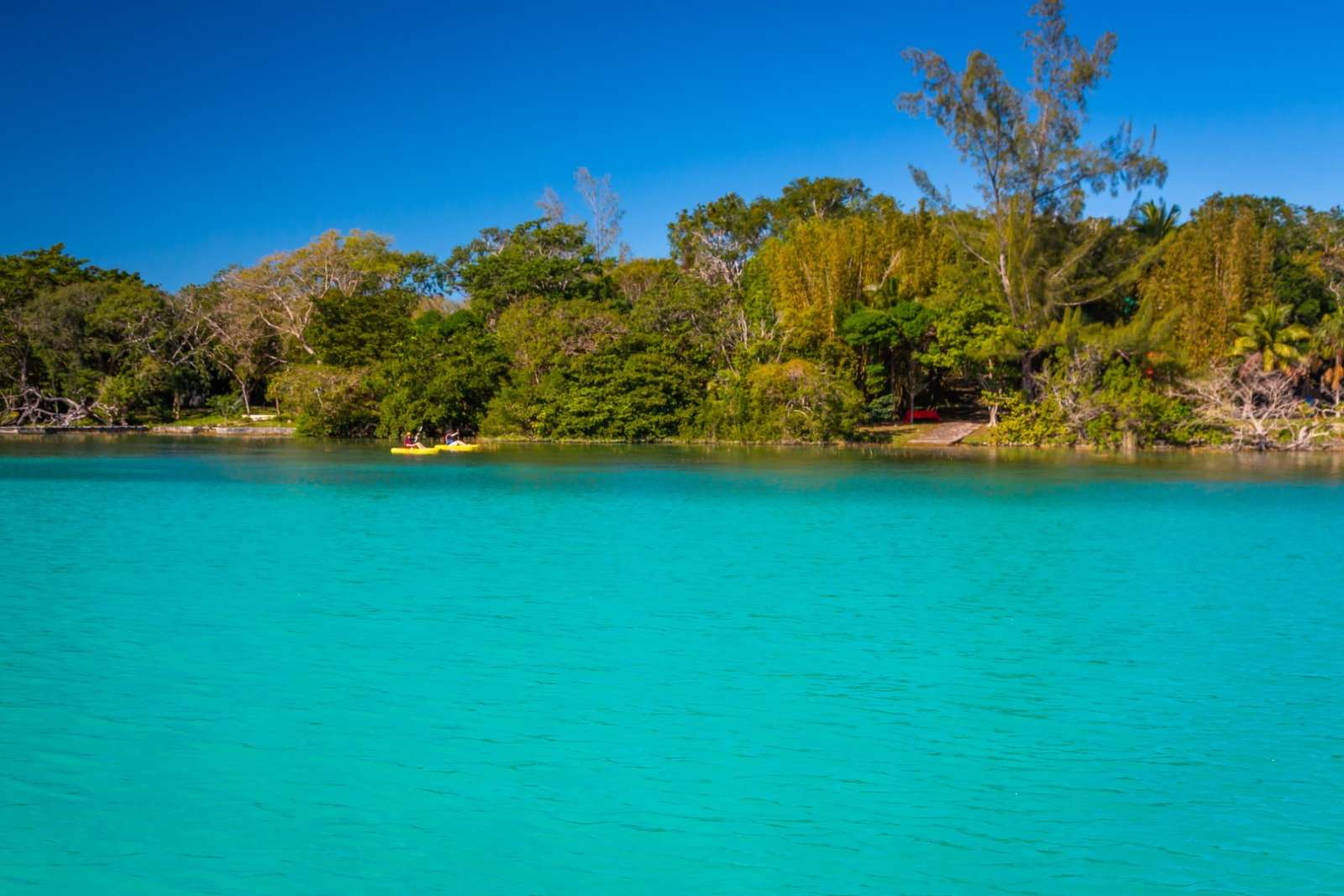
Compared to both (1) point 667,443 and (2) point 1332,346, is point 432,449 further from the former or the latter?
(2) point 1332,346

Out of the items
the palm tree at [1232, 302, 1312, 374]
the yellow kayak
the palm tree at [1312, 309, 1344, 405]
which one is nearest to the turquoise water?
the yellow kayak

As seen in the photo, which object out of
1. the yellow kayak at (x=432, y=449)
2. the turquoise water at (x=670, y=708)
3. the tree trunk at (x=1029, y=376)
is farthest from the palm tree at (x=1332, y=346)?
the yellow kayak at (x=432, y=449)

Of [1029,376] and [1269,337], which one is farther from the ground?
[1269,337]

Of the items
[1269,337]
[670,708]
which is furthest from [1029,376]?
[670,708]

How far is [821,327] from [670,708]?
35955 mm

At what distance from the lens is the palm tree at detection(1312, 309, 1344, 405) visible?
37.4 meters

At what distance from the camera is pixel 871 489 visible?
23969 mm

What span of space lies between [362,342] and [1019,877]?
45457mm

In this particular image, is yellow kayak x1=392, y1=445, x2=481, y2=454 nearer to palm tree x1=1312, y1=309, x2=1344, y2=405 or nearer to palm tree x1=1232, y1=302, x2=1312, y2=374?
palm tree x1=1232, y1=302, x2=1312, y2=374

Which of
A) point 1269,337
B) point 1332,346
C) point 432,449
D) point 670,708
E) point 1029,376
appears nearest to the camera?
point 670,708

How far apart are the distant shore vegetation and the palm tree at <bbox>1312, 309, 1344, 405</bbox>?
11cm

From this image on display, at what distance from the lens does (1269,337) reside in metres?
36.5

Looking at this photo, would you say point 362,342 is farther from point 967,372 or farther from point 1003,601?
point 1003,601

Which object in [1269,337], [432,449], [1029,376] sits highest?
[1269,337]
